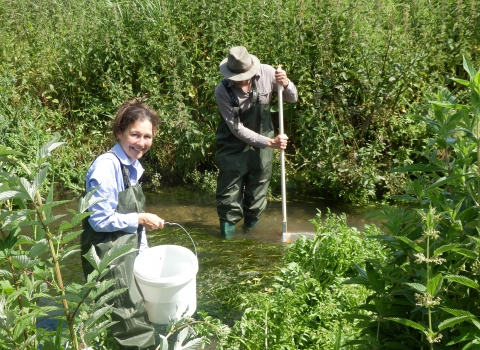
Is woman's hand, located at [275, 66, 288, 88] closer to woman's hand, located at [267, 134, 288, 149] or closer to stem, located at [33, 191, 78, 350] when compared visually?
woman's hand, located at [267, 134, 288, 149]

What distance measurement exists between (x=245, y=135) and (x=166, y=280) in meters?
2.69

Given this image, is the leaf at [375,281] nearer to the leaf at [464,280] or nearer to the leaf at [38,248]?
the leaf at [464,280]

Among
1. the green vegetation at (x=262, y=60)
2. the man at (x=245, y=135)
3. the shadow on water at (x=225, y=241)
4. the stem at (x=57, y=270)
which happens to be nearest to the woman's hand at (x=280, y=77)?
the man at (x=245, y=135)

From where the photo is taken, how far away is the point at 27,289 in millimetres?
1960

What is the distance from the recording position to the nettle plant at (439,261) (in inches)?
83.0

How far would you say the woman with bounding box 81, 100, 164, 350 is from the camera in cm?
381

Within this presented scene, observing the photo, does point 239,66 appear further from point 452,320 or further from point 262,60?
point 452,320

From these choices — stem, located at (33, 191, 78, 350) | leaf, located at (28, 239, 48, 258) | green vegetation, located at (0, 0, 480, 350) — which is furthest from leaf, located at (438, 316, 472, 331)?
green vegetation, located at (0, 0, 480, 350)

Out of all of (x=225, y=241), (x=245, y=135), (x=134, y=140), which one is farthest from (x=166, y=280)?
(x=225, y=241)

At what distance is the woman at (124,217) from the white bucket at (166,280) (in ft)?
0.21

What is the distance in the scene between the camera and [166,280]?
386cm

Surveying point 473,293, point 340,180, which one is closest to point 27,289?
point 473,293

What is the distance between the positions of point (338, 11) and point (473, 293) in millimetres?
5746

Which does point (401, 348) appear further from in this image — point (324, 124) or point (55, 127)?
point (55, 127)
